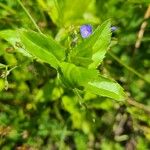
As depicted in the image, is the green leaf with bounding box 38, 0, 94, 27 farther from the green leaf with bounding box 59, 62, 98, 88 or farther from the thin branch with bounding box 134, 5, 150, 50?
the green leaf with bounding box 59, 62, 98, 88

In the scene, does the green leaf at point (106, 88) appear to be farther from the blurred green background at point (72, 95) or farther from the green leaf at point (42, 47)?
the blurred green background at point (72, 95)

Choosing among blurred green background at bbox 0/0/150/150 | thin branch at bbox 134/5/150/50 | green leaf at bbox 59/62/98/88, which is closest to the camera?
green leaf at bbox 59/62/98/88

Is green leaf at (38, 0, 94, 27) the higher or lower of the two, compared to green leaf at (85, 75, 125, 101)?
higher

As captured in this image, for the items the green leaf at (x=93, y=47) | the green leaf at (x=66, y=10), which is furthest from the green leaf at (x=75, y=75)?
the green leaf at (x=66, y=10)

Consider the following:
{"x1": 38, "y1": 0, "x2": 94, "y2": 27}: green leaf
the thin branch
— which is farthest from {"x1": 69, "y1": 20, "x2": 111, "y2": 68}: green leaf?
the thin branch

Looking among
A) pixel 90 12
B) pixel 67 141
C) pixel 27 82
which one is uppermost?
pixel 90 12

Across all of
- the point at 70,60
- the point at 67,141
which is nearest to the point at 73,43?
the point at 70,60

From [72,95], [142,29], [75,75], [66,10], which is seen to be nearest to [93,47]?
[75,75]

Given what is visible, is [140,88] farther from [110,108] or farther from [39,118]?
[39,118]
